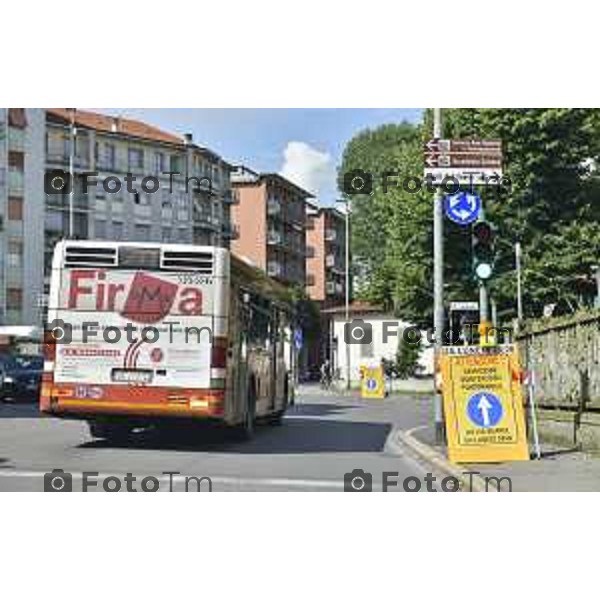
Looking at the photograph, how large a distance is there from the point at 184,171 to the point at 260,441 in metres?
5.36

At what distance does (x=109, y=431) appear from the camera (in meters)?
18.7

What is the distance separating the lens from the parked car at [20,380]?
35.6 metres

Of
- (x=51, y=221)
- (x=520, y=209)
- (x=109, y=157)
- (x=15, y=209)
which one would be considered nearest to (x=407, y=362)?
(x=15, y=209)

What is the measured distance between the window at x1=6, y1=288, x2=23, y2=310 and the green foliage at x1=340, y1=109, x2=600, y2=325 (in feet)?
50.4

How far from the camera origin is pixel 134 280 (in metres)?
16.2

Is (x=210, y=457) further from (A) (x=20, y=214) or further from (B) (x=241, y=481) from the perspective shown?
(A) (x=20, y=214)

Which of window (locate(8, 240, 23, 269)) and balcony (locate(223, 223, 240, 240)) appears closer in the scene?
balcony (locate(223, 223, 240, 240))

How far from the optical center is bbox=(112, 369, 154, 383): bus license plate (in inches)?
632

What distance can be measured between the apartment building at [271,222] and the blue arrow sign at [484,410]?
11.1 ft

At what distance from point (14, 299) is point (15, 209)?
15.6 metres

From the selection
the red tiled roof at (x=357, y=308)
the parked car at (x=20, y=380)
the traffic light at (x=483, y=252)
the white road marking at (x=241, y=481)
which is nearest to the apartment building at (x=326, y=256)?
the red tiled roof at (x=357, y=308)

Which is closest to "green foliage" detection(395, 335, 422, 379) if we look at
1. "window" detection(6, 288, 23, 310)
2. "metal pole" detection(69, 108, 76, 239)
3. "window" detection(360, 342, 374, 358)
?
"window" detection(360, 342, 374, 358)

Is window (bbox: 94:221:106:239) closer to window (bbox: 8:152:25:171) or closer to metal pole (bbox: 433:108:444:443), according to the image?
metal pole (bbox: 433:108:444:443)
